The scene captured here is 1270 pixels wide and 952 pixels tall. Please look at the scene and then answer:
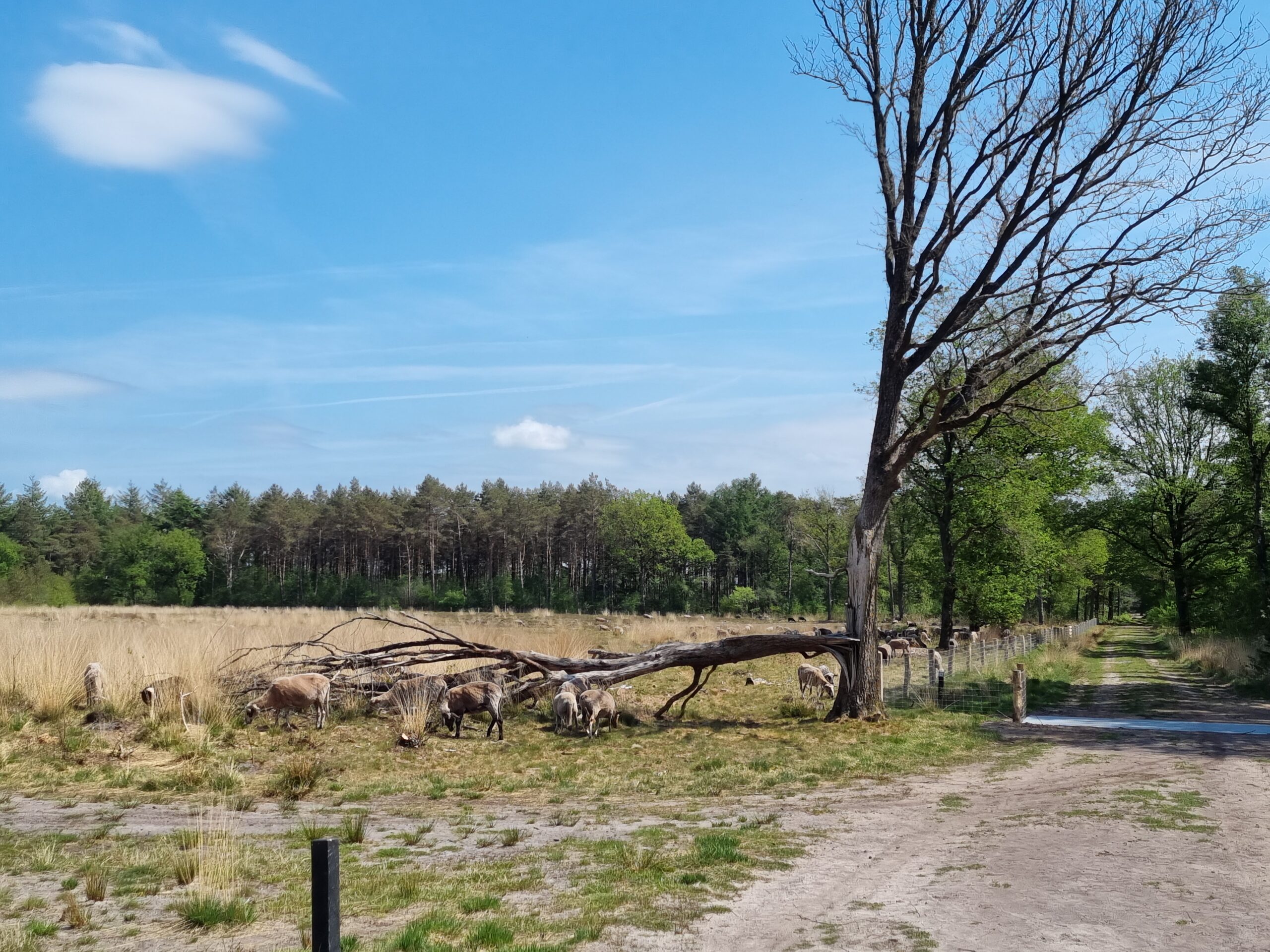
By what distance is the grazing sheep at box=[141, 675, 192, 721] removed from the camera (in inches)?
525

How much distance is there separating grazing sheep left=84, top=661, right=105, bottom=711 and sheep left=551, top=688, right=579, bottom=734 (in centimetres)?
688

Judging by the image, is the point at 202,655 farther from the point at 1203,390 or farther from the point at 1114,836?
the point at 1203,390

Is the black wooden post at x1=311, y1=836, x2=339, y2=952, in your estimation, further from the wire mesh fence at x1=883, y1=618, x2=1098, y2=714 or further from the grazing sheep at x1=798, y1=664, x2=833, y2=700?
the wire mesh fence at x1=883, y1=618, x2=1098, y2=714

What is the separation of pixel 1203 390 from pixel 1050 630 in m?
20.8

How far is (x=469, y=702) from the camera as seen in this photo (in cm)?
1460

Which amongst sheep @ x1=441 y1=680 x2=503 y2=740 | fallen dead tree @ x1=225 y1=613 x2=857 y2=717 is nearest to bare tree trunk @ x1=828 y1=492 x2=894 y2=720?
fallen dead tree @ x1=225 y1=613 x2=857 y2=717

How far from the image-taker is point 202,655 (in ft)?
50.5

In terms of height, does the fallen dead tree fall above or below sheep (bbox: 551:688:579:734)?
above

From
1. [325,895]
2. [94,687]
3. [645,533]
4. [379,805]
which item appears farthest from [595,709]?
[645,533]

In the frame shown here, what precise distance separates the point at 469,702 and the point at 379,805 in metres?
4.74

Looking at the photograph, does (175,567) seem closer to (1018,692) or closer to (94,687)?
(94,687)

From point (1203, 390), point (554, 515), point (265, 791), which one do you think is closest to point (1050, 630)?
point (1203, 390)

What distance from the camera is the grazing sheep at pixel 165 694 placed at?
1333 cm

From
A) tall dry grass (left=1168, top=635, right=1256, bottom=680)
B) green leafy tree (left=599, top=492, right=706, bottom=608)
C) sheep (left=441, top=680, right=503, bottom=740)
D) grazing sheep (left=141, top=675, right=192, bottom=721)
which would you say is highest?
green leafy tree (left=599, top=492, right=706, bottom=608)
